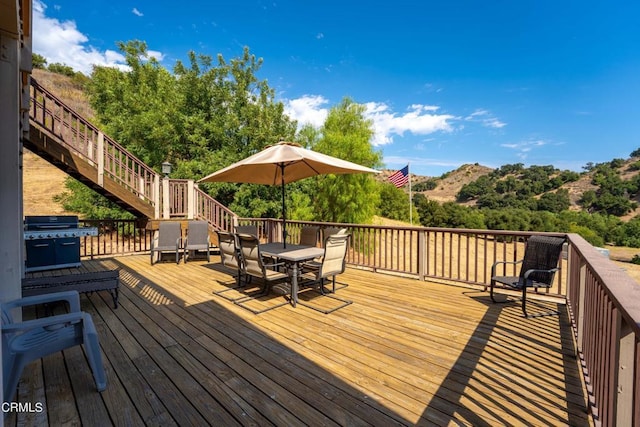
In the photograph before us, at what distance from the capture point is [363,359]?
256 centimetres

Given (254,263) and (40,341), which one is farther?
(254,263)

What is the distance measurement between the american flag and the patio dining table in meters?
8.41

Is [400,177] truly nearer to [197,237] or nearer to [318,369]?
[197,237]

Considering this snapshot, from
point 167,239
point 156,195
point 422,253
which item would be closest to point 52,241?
point 167,239

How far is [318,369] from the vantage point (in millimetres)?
2410

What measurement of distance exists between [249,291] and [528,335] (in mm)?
3581

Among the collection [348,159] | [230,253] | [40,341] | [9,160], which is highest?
[348,159]

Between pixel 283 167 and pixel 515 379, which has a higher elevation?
pixel 283 167

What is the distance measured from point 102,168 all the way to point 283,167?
466 centimetres

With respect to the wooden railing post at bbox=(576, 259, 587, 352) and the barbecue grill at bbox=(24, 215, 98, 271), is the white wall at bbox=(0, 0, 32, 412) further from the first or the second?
the wooden railing post at bbox=(576, 259, 587, 352)

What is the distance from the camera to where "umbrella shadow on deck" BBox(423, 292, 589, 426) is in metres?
1.88

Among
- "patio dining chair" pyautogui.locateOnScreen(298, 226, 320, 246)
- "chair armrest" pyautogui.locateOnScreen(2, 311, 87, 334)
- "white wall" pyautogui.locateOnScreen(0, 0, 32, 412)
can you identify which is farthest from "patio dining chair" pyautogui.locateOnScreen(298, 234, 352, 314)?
"white wall" pyautogui.locateOnScreen(0, 0, 32, 412)

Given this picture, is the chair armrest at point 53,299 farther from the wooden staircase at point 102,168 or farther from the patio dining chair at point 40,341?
the wooden staircase at point 102,168

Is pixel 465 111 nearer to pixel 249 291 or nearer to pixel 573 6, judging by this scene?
pixel 573 6
